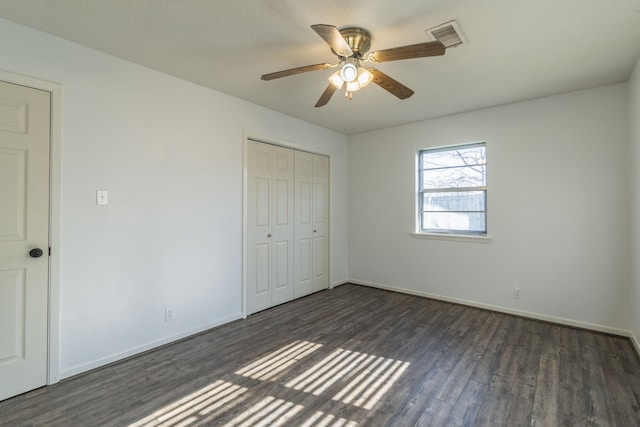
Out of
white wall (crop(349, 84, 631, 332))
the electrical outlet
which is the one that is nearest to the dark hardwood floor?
the electrical outlet

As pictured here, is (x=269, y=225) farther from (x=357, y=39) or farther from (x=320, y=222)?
(x=357, y=39)

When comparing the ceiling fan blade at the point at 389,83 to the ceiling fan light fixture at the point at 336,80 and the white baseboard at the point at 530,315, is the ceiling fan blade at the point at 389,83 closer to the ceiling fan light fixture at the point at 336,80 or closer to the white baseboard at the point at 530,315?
the ceiling fan light fixture at the point at 336,80

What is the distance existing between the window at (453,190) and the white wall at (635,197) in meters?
1.31

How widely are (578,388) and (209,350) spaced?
2890mm

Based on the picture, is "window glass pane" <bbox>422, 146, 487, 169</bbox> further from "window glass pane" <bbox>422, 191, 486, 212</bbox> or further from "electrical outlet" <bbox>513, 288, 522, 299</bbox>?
"electrical outlet" <bbox>513, 288, 522, 299</bbox>

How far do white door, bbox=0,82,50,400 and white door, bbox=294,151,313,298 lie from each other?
104 inches

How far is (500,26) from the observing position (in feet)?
6.71

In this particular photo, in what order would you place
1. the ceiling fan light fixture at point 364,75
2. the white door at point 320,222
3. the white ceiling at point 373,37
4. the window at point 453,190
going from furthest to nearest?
1. the white door at point 320,222
2. the window at point 453,190
3. the ceiling fan light fixture at point 364,75
4. the white ceiling at point 373,37

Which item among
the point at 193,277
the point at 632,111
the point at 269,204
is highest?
the point at 632,111

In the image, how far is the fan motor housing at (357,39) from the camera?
6.79 ft

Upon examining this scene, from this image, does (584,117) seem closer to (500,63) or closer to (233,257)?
(500,63)

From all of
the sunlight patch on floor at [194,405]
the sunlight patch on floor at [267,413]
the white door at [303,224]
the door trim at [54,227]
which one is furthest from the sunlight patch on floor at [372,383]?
the door trim at [54,227]

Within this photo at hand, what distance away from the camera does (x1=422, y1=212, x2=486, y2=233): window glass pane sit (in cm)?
388

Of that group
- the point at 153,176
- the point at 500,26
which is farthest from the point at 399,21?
the point at 153,176
